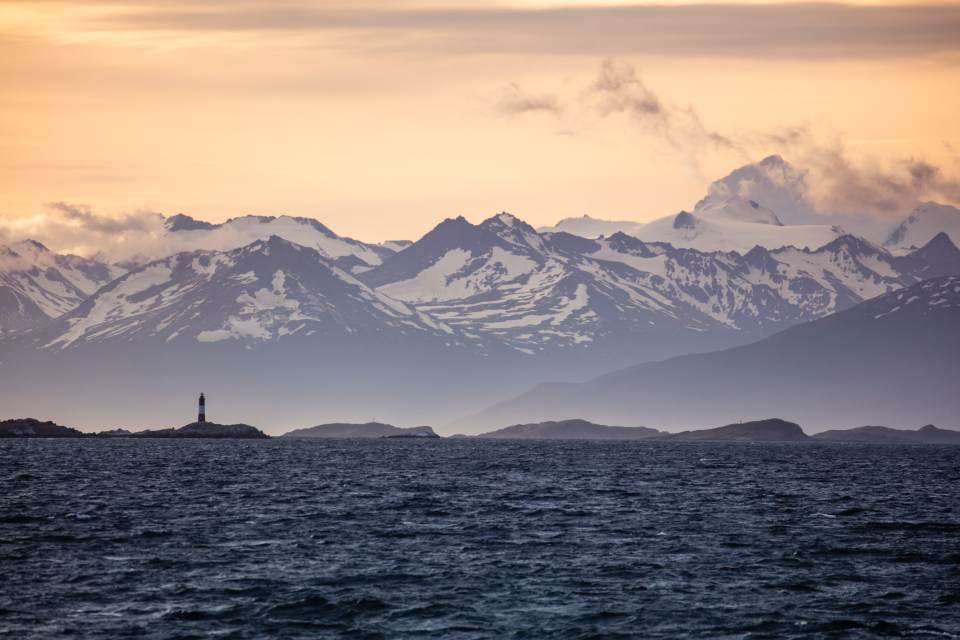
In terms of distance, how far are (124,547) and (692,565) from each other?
35882mm

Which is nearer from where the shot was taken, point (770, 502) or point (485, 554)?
point (485, 554)

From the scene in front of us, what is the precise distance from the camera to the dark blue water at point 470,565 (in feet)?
244

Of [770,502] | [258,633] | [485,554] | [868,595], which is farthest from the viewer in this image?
[770,502]

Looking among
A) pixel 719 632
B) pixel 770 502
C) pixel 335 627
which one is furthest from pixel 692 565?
pixel 770 502

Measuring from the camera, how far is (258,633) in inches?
2808

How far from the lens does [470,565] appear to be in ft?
306

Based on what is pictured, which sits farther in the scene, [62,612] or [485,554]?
[485,554]

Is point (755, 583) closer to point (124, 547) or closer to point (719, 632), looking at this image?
point (719, 632)

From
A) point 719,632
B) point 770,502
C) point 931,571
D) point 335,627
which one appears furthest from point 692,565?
point 770,502

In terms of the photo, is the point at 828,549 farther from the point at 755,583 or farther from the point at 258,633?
the point at 258,633

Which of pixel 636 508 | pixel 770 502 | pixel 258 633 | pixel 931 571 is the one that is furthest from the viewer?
pixel 770 502

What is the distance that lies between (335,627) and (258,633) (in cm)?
392

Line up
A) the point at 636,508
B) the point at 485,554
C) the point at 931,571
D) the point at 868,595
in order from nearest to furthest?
the point at 868,595, the point at 931,571, the point at 485,554, the point at 636,508

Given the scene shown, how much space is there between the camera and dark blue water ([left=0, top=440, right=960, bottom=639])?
244 ft
